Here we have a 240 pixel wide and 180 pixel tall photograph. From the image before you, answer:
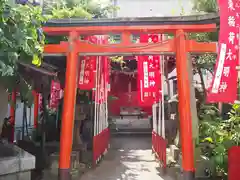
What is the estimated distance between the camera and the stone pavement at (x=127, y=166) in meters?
8.08

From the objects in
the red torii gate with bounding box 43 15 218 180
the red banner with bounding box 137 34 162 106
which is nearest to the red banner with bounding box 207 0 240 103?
the red torii gate with bounding box 43 15 218 180

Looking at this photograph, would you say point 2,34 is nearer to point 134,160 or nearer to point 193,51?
point 193,51

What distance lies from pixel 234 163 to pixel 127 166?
177 inches

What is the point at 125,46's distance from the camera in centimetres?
718

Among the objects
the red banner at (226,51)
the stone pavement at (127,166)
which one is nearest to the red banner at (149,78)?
the stone pavement at (127,166)

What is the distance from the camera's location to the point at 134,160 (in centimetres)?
1070

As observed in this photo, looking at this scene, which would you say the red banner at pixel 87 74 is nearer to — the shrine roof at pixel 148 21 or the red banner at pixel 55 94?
the shrine roof at pixel 148 21

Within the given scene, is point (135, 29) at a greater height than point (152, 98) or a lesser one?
greater

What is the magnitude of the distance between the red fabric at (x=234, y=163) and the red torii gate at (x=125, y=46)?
4.39ft

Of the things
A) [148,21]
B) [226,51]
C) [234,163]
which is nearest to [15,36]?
[148,21]

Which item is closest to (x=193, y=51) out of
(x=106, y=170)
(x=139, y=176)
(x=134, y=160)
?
(x=139, y=176)

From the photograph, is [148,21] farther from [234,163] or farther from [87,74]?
[234,163]

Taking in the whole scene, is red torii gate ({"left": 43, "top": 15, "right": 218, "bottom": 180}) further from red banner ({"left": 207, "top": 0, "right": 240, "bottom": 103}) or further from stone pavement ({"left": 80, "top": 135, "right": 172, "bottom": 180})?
stone pavement ({"left": 80, "top": 135, "right": 172, "bottom": 180})

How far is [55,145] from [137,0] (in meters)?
15.1
